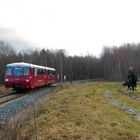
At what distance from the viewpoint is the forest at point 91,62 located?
407 feet

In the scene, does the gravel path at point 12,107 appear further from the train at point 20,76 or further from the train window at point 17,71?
the train window at point 17,71

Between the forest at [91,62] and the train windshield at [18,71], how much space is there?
79983mm

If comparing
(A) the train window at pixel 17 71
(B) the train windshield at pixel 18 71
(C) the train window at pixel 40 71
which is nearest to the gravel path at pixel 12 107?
(B) the train windshield at pixel 18 71

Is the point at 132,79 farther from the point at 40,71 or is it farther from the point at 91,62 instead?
the point at 91,62

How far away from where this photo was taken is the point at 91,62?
145875 mm

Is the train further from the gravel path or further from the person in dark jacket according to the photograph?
the gravel path

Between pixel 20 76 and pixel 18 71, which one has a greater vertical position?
pixel 18 71

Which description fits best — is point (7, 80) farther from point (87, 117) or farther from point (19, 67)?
point (87, 117)

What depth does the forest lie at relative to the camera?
12394 cm

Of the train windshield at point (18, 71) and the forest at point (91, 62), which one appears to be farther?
the forest at point (91, 62)

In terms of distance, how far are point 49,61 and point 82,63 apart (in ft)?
47.7

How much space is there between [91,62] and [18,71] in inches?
4348

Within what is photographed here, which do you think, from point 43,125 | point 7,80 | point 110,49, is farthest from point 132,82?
point 110,49

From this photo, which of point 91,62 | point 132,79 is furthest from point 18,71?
point 91,62
